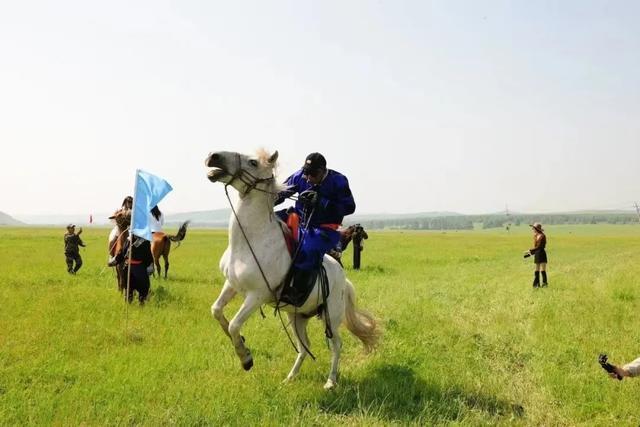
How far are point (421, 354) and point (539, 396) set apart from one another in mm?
2159

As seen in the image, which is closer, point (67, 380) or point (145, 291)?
point (67, 380)

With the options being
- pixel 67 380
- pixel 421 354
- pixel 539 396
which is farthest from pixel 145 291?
pixel 539 396

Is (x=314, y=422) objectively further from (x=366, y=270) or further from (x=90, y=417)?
(x=366, y=270)

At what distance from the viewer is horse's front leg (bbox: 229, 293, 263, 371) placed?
593cm

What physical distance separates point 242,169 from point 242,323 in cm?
173

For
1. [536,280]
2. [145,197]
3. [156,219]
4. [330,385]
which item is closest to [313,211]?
[330,385]

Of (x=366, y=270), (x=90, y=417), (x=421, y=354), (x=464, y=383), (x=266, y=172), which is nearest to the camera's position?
(x=90, y=417)

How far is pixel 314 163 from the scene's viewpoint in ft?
21.6

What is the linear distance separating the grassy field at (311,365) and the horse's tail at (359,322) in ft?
1.21

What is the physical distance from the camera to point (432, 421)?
5.75 meters

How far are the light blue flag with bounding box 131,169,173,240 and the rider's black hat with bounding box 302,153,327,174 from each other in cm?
530

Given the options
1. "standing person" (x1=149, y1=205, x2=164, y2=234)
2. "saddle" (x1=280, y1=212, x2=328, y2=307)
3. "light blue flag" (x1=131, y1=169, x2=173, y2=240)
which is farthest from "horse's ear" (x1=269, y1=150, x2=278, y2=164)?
"standing person" (x1=149, y1=205, x2=164, y2=234)

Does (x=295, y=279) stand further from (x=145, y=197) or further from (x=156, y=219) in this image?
(x=156, y=219)

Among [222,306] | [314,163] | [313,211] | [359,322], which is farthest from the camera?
[359,322]
